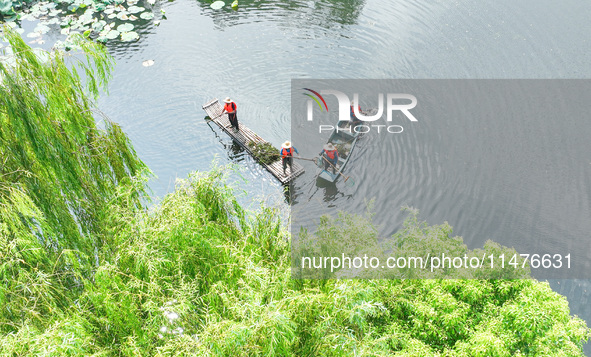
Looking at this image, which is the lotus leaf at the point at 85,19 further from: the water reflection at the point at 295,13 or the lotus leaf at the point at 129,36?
the water reflection at the point at 295,13

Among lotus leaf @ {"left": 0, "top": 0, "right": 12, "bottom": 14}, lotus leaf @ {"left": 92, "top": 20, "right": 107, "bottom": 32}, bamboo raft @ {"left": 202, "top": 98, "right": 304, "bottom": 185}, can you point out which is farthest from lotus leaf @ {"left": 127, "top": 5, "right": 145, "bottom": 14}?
bamboo raft @ {"left": 202, "top": 98, "right": 304, "bottom": 185}

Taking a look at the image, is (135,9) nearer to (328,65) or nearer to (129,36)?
(129,36)

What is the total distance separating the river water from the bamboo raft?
0.34 metres

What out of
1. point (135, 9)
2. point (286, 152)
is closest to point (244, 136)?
point (286, 152)

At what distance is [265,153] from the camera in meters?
13.2

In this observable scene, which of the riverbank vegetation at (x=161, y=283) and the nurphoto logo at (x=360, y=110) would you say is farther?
the nurphoto logo at (x=360, y=110)

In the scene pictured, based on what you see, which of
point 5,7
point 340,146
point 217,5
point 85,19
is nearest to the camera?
point 340,146

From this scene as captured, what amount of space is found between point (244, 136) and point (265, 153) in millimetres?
1167

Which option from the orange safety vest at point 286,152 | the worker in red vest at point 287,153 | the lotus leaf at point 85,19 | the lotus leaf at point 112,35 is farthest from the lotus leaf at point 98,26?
the orange safety vest at point 286,152

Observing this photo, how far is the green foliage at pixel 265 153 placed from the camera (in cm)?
1315

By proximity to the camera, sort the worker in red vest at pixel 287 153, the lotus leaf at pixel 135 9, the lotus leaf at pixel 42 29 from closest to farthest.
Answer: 1. the worker in red vest at pixel 287 153
2. the lotus leaf at pixel 42 29
3. the lotus leaf at pixel 135 9

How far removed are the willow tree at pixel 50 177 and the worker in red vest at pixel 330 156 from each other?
6.10 m

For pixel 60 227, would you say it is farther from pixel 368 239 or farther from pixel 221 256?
pixel 368 239

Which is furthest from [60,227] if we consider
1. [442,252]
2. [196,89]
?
[196,89]
